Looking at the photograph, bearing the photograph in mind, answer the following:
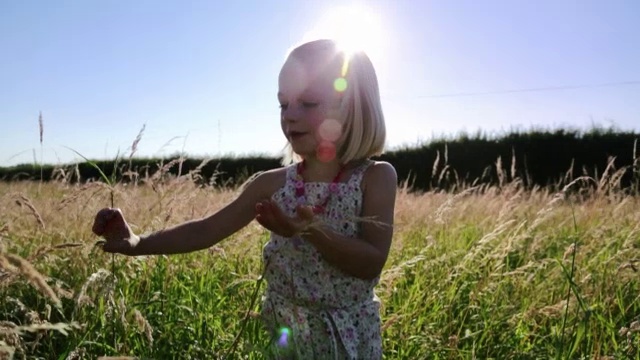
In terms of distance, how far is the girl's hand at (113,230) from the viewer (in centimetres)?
166

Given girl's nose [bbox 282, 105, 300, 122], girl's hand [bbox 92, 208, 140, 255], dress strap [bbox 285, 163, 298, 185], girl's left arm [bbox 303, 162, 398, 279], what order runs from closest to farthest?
girl's left arm [bbox 303, 162, 398, 279], girl's hand [bbox 92, 208, 140, 255], girl's nose [bbox 282, 105, 300, 122], dress strap [bbox 285, 163, 298, 185]

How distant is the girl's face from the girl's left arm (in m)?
0.19

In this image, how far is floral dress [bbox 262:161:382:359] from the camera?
1.82 m

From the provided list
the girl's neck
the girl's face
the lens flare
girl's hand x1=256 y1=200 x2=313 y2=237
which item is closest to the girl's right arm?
the girl's neck

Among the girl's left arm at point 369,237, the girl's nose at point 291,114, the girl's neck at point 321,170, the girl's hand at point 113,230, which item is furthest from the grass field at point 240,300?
the girl's nose at point 291,114

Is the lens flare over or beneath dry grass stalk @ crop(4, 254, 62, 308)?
beneath

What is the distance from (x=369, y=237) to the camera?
1706 millimetres

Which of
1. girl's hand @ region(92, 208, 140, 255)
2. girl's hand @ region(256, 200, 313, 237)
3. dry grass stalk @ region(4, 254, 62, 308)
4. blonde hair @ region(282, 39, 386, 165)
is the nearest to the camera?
dry grass stalk @ region(4, 254, 62, 308)

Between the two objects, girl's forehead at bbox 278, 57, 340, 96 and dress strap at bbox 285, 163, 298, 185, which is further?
dress strap at bbox 285, 163, 298, 185

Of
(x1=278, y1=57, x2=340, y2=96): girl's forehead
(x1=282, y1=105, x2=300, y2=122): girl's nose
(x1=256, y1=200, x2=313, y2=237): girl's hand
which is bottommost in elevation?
(x1=256, y1=200, x2=313, y2=237): girl's hand

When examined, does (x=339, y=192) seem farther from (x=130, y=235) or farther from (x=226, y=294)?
(x=226, y=294)

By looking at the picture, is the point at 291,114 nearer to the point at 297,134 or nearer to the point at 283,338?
the point at 297,134

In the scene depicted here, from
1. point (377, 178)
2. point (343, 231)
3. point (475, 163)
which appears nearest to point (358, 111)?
point (377, 178)

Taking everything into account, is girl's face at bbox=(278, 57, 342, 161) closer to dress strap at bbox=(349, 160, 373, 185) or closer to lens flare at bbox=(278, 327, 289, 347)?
dress strap at bbox=(349, 160, 373, 185)
